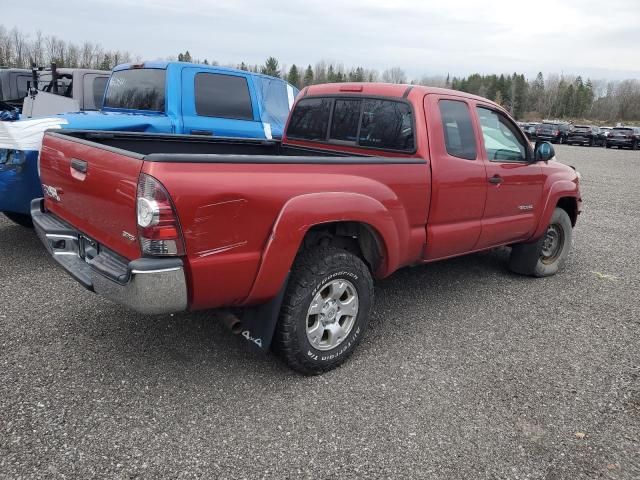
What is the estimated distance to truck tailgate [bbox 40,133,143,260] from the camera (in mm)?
2523

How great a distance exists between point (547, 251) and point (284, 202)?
3909 mm

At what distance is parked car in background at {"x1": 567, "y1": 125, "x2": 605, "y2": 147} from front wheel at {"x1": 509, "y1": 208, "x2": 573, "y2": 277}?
114 feet

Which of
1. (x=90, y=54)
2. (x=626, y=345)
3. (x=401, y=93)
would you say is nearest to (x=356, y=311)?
(x=401, y=93)

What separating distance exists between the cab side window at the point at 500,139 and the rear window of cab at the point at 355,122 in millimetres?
889

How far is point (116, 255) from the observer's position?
9.12 ft

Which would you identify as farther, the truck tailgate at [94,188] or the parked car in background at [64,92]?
the parked car in background at [64,92]

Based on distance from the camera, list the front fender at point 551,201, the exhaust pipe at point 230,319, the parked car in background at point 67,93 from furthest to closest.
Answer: the parked car in background at point 67,93
the front fender at point 551,201
the exhaust pipe at point 230,319

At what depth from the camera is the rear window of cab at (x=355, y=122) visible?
153 inches

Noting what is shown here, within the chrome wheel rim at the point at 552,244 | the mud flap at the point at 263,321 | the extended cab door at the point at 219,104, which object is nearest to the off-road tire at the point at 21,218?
the extended cab door at the point at 219,104

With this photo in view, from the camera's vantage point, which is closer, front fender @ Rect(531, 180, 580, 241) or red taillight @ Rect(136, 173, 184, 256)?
red taillight @ Rect(136, 173, 184, 256)

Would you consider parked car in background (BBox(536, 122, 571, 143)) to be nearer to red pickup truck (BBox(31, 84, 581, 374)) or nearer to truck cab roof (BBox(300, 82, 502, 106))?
red pickup truck (BBox(31, 84, 581, 374))

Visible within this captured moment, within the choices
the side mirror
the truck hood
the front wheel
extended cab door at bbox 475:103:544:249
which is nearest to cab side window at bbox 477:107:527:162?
extended cab door at bbox 475:103:544:249

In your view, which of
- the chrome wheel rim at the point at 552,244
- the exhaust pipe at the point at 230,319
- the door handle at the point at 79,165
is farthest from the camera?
the chrome wheel rim at the point at 552,244

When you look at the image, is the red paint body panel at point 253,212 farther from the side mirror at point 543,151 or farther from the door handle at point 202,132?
the door handle at point 202,132
